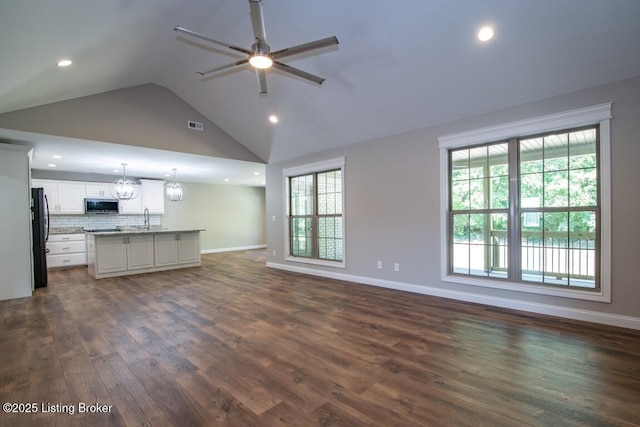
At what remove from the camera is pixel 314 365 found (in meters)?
2.37

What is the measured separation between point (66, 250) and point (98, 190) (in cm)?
167

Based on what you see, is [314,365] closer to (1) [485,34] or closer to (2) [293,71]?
(2) [293,71]

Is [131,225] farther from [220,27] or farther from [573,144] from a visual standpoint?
[573,144]

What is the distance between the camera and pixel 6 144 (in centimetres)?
445

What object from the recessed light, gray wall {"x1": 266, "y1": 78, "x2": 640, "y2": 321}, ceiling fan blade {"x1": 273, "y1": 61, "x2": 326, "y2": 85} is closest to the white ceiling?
the recessed light

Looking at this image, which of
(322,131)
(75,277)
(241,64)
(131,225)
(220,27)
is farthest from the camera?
(131,225)

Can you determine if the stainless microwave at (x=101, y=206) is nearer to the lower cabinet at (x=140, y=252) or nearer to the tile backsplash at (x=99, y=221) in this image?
the tile backsplash at (x=99, y=221)

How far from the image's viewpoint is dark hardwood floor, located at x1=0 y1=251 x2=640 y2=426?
1791mm

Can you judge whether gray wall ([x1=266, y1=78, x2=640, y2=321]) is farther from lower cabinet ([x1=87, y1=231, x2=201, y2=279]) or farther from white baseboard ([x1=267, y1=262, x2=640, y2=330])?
lower cabinet ([x1=87, y1=231, x2=201, y2=279])

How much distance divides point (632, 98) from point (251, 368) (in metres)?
4.46

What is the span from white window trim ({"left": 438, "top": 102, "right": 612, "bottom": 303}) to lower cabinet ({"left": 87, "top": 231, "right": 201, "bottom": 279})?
19.1 ft

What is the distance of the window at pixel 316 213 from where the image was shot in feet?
19.2

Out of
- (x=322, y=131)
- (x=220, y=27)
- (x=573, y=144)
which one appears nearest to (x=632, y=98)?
(x=573, y=144)

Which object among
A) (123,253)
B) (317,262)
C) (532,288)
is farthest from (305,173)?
(532,288)
